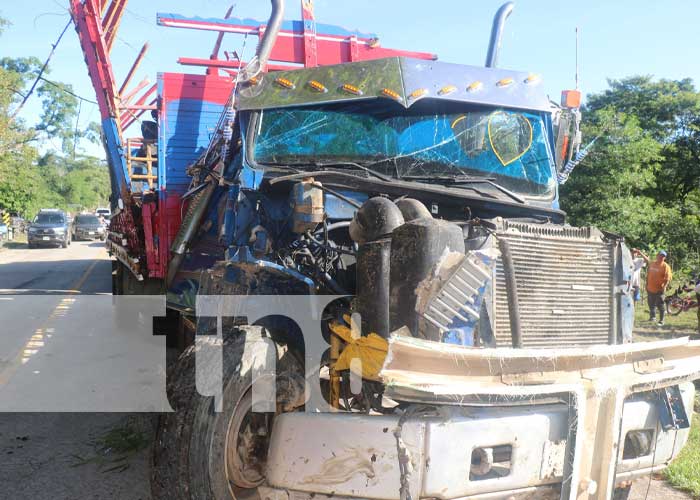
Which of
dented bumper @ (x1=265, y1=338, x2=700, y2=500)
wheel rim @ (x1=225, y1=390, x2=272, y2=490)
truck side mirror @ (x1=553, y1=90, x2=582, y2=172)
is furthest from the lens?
truck side mirror @ (x1=553, y1=90, x2=582, y2=172)

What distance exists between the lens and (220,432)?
2979mm

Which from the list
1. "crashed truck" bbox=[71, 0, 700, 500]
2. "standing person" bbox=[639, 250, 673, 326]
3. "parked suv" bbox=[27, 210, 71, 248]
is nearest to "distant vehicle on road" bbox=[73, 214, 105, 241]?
"parked suv" bbox=[27, 210, 71, 248]

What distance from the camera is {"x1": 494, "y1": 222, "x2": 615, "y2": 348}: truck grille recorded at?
3223 mm

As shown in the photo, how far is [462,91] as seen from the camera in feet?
14.9

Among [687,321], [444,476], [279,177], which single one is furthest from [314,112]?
[687,321]

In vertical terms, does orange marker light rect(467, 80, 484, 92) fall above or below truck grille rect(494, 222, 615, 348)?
above

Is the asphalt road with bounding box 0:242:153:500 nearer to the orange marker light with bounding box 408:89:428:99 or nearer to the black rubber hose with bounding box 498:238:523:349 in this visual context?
the black rubber hose with bounding box 498:238:523:349

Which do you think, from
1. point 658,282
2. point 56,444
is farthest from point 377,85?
point 658,282

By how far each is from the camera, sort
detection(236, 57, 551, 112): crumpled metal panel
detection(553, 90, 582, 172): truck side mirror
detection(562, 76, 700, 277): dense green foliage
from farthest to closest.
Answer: detection(562, 76, 700, 277): dense green foliage
detection(553, 90, 582, 172): truck side mirror
detection(236, 57, 551, 112): crumpled metal panel

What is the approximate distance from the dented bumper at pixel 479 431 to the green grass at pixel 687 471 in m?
1.63

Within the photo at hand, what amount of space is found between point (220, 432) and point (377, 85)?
259 centimetres

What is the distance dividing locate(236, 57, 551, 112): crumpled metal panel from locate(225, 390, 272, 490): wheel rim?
214 cm

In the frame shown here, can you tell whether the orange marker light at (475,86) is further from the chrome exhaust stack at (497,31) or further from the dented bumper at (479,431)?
the dented bumper at (479,431)

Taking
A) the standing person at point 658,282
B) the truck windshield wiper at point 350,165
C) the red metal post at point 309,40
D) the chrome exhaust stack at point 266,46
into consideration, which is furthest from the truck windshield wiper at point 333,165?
the standing person at point 658,282
